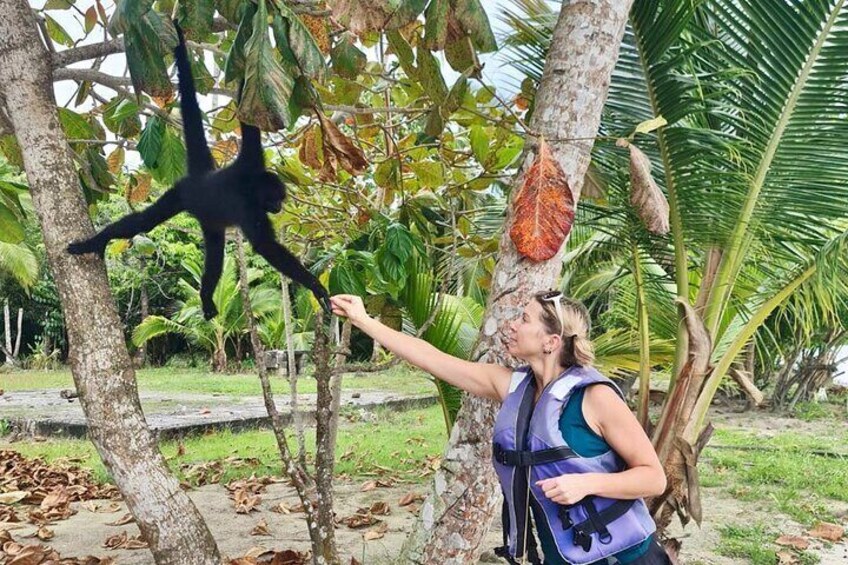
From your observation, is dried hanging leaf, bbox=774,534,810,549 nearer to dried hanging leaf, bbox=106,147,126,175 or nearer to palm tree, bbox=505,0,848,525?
palm tree, bbox=505,0,848,525

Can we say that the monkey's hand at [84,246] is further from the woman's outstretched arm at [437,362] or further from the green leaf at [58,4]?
the green leaf at [58,4]

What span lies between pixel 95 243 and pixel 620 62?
233 cm

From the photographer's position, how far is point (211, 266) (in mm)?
2398

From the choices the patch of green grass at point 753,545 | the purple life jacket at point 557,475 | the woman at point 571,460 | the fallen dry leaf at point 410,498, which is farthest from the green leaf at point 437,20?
the fallen dry leaf at point 410,498

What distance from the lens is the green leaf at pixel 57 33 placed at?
12.6 ft

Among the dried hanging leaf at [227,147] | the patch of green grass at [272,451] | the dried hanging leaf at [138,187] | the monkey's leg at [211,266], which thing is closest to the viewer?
the monkey's leg at [211,266]

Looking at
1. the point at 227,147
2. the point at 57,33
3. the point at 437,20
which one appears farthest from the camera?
the point at 57,33

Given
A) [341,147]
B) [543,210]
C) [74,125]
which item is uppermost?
[74,125]

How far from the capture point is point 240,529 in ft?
14.8

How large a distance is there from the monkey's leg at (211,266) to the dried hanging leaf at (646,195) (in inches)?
50.2

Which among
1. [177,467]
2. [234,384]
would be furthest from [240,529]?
[234,384]

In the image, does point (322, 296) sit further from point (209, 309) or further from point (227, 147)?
point (227, 147)

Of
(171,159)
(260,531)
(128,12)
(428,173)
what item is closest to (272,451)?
(260,531)

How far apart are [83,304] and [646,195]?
1.76m
